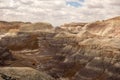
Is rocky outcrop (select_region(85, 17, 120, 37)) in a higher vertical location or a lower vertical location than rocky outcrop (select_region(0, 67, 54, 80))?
lower

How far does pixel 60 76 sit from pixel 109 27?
96399mm

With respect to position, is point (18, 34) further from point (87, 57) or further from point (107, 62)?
point (107, 62)

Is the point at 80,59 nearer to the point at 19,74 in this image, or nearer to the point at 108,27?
the point at 19,74

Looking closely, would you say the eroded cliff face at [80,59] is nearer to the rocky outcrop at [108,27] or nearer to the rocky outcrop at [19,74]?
the rocky outcrop at [19,74]

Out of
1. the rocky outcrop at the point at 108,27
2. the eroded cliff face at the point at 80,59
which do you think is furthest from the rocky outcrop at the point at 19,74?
the rocky outcrop at the point at 108,27

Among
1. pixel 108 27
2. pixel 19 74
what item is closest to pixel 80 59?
pixel 19 74

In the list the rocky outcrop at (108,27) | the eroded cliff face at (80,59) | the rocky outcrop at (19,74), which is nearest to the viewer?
the rocky outcrop at (19,74)

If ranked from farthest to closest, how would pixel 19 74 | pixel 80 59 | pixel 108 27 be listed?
1. pixel 108 27
2. pixel 80 59
3. pixel 19 74

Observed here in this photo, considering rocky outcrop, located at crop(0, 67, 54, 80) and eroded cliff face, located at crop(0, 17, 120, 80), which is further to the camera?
eroded cliff face, located at crop(0, 17, 120, 80)

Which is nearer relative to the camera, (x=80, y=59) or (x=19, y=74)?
(x=19, y=74)

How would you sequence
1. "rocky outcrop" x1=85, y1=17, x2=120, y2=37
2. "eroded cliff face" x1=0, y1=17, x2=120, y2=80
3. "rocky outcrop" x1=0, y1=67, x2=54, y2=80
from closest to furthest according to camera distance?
"rocky outcrop" x1=0, y1=67, x2=54, y2=80 < "eroded cliff face" x1=0, y1=17, x2=120, y2=80 < "rocky outcrop" x1=85, y1=17, x2=120, y2=37

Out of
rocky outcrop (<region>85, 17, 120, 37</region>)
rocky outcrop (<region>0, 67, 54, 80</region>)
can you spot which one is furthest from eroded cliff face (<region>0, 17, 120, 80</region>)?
rocky outcrop (<region>85, 17, 120, 37</region>)

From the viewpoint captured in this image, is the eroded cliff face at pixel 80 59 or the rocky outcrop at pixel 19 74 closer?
the rocky outcrop at pixel 19 74

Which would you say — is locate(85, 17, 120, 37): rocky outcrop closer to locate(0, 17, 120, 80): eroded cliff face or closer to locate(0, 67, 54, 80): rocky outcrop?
locate(0, 17, 120, 80): eroded cliff face
